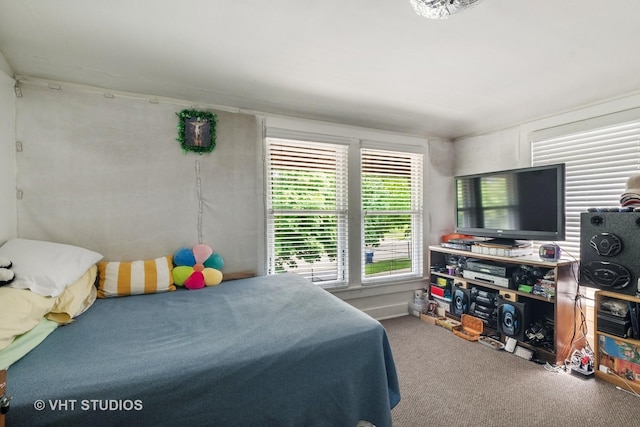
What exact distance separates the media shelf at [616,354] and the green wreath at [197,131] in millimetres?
3450

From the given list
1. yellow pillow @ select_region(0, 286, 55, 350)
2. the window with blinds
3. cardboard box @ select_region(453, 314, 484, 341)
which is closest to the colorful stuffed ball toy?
yellow pillow @ select_region(0, 286, 55, 350)

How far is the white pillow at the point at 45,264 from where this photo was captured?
5.11 ft

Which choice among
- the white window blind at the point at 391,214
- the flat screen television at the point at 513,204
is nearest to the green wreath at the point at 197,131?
the white window blind at the point at 391,214

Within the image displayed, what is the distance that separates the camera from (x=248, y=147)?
9.18 ft

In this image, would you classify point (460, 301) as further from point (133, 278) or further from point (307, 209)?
point (133, 278)

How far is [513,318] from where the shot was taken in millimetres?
2625

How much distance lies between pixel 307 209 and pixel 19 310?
7.31 ft

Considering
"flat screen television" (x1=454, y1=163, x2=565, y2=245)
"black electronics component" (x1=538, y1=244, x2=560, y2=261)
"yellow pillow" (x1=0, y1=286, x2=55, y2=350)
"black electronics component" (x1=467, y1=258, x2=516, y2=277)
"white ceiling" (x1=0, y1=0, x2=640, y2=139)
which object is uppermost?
"white ceiling" (x1=0, y1=0, x2=640, y2=139)

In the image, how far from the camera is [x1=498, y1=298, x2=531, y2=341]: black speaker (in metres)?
2.58

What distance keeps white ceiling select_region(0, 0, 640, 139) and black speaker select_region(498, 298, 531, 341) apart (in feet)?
6.29

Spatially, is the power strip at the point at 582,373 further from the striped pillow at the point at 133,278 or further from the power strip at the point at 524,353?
the striped pillow at the point at 133,278

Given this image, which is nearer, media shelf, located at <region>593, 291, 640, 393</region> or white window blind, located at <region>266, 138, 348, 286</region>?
media shelf, located at <region>593, 291, 640, 393</region>

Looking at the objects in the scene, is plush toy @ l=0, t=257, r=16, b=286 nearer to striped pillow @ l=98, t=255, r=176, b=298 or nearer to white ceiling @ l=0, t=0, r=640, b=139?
striped pillow @ l=98, t=255, r=176, b=298

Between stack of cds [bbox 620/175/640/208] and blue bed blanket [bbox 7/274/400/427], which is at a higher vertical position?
stack of cds [bbox 620/175/640/208]
